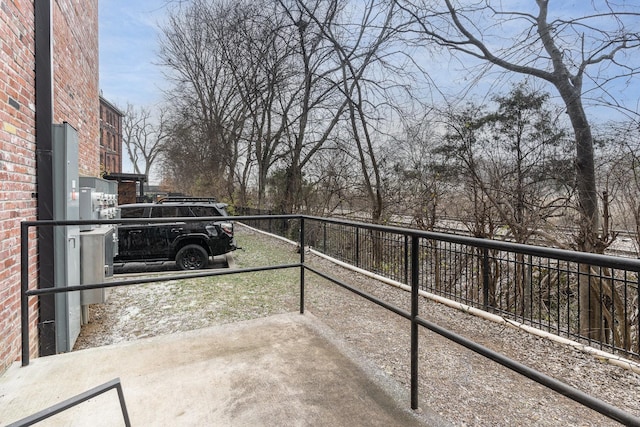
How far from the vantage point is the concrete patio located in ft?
5.33

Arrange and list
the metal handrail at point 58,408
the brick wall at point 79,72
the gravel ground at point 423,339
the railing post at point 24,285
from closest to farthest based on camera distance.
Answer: the metal handrail at point 58,408 → the railing post at point 24,285 → the gravel ground at point 423,339 → the brick wall at point 79,72

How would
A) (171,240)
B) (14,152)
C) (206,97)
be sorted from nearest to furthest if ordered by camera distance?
(14,152)
(171,240)
(206,97)

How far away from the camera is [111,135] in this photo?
32.0 m

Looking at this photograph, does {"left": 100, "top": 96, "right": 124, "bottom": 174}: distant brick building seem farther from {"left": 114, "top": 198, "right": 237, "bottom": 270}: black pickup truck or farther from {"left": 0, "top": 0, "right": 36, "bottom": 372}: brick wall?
{"left": 0, "top": 0, "right": 36, "bottom": 372}: brick wall

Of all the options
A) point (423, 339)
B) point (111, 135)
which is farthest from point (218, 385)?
point (111, 135)

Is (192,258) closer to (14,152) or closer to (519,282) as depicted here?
(14,152)

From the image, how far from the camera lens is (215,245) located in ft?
23.2

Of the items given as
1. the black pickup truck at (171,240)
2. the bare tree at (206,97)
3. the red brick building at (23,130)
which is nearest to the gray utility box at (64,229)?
the red brick building at (23,130)

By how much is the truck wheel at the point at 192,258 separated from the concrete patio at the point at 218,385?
4592 millimetres

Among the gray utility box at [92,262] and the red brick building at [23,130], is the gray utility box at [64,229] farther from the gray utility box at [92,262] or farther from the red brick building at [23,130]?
the gray utility box at [92,262]

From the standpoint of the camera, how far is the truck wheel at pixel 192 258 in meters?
6.84

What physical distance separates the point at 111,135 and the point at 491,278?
118 ft

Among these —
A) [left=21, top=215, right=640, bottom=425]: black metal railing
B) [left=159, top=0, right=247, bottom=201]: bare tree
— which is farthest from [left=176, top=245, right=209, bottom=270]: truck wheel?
[left=159, top=0, right=247, bottom=201]: bare tree

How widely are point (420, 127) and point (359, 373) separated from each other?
6.31 metres
